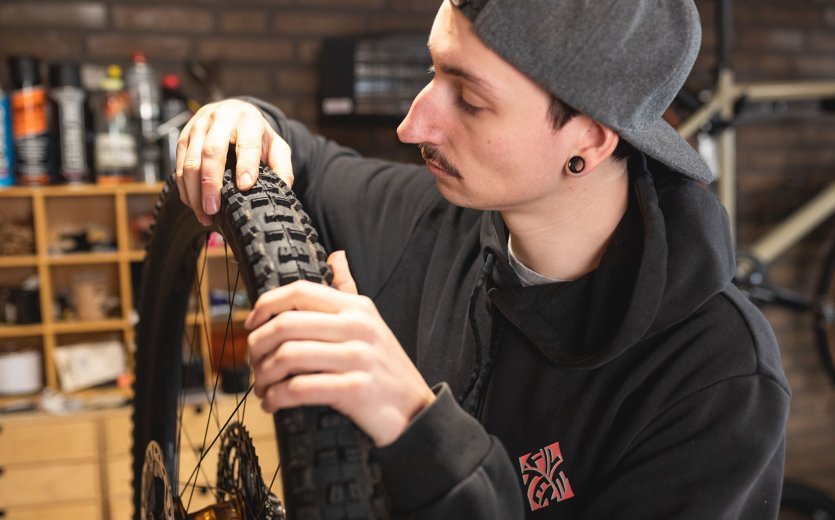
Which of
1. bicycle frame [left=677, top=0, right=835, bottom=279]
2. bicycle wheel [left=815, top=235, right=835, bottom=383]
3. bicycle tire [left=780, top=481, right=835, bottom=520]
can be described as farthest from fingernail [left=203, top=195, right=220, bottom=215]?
bicycle wheel [left=815, top=235, right=835, bottom=383]

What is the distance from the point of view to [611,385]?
93cm

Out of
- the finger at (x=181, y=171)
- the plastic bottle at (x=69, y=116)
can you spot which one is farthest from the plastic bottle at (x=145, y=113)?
the finger at (x=181, y=171)

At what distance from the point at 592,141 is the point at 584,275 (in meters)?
0.17

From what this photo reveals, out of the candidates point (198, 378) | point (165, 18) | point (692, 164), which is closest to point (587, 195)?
point (692, 164)

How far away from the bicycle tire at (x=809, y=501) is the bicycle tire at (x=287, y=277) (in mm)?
2256

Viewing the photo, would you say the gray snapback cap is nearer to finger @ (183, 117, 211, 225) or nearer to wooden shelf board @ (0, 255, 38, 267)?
finger @ (183, 117, 211, 225)

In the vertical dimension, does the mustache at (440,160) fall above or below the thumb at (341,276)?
above

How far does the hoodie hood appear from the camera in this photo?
89 centimetres

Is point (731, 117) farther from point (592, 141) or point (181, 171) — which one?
point (181, 171)

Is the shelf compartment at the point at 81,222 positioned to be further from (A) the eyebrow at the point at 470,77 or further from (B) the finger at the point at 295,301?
(B) the finger at the point at 295,301

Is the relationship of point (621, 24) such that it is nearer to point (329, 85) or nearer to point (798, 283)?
point (329, 85)

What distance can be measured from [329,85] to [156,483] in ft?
6.60

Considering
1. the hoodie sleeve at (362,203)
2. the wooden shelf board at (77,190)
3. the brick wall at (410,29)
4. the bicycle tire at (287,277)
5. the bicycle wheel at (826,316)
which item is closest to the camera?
the bicycle tire at (287,277)

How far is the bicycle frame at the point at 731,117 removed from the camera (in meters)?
2.68
